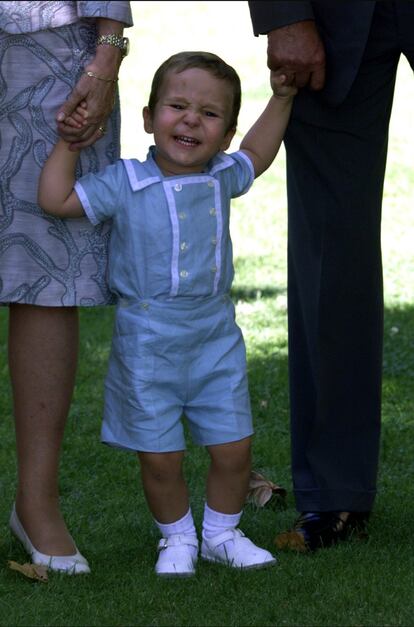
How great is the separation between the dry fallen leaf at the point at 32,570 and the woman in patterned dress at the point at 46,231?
4 cm

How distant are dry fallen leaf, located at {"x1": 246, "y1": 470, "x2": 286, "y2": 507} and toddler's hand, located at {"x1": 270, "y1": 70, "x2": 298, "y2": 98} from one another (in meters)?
1.30

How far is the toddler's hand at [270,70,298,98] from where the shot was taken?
11.8 ft

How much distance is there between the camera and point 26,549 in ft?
12.1

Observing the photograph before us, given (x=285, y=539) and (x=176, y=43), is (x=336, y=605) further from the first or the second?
(x=176, y=43)

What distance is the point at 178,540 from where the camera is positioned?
3.62 m

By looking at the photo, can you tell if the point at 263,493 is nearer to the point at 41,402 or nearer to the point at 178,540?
the point at 178,540

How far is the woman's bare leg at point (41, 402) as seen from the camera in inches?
141

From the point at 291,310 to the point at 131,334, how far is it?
657 millimetres

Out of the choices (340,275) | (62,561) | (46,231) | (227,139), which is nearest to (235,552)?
(62,561)

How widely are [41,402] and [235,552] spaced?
0.64 m

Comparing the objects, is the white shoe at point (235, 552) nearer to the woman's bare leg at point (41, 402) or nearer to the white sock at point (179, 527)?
the white sock at point (179, 527)

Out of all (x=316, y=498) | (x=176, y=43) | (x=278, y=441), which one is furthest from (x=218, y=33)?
(x=316, y=498)

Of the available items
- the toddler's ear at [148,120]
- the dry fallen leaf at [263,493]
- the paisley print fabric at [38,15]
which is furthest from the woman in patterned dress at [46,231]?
the dry fallen leaf at [263,493]

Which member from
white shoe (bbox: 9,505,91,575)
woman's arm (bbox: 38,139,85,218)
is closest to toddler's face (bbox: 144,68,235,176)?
woman's arm (bbox: 38,139,85,218)
